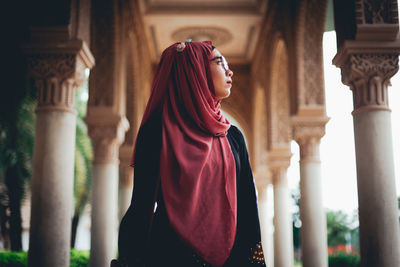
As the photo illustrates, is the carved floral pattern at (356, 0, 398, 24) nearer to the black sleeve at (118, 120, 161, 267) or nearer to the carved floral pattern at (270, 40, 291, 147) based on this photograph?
the black sleeve at (118, 120, 161, 267)

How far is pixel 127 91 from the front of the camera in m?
11.7

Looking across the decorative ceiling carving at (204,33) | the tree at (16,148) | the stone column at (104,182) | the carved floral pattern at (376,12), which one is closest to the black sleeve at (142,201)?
the carved floral pattern at (376,12)

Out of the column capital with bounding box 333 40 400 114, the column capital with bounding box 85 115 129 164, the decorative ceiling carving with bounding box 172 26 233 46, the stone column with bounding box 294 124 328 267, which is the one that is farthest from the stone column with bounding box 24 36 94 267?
the decorative ceiling carving with bounding box 172 26 233 46

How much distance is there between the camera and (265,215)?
1515cm

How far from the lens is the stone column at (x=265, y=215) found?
47.6 feet

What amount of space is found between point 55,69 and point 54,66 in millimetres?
35

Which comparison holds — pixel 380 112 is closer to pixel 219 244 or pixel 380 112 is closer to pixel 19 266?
pixel 219 244

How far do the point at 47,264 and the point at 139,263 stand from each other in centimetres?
342

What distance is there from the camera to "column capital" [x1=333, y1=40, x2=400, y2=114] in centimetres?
533

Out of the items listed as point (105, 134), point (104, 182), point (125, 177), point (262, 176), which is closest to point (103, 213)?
point (104, 182)

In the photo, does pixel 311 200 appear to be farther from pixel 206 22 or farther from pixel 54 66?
pixel 206 22

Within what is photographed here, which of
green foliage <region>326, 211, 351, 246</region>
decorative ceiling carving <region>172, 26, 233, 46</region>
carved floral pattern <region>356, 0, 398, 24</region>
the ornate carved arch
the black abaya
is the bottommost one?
green foliage <region>326, 211, 351, 246</region>

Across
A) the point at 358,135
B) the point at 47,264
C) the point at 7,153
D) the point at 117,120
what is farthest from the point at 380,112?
the point at 7,153

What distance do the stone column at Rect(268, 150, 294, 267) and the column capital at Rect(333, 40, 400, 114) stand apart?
6.99m
